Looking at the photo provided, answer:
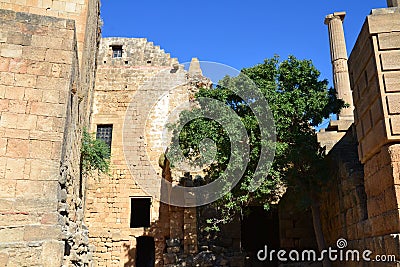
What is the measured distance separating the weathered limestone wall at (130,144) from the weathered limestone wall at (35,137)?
8.18 m

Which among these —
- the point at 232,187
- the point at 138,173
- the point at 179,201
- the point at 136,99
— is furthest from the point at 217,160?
the point at 136,99

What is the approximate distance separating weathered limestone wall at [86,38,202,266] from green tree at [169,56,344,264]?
15.3 feet

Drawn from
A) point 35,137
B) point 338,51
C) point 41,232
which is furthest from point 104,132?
point 41,232

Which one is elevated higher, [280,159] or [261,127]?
[261,127]

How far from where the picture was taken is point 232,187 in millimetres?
10000

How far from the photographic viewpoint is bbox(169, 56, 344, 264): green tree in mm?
9789

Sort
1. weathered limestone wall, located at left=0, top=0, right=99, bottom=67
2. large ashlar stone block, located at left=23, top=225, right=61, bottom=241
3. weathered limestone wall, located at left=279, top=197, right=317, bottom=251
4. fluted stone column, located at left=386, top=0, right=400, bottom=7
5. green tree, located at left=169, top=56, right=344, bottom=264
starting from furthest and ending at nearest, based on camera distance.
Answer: weathered limestone wall, located at left=279, top=197, right=317, bottom=251
green tree, located at left=169, top=56, right=344, bottom=264
weathered limestone wall, located at left=0, top=0, right=99, bottom=67
fluted stone column, located at left=386, top=0, right=400, bottom=7
large ashlar stone block, located at left=23, top=225, right=61, bottom=241

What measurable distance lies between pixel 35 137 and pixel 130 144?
1042cm

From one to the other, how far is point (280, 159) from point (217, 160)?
5.50 feet

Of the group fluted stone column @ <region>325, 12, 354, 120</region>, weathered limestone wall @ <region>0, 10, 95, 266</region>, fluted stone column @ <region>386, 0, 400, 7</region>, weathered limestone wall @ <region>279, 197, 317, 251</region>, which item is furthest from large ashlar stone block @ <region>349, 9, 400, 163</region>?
fluted stone column @ <region>325, 12, 354, 120</region>

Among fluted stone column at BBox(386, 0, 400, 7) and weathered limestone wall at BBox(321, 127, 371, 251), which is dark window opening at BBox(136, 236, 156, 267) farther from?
fluted stone column at BBox(386, 0, 400, 7)

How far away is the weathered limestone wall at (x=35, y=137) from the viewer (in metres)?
5.39

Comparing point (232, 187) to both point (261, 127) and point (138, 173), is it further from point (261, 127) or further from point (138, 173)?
point (138, 173)

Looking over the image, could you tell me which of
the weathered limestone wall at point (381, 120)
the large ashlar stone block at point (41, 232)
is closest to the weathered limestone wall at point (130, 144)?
the large ashlar stone block at point (41, 232)
